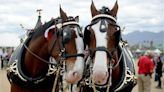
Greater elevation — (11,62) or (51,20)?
(51,20)

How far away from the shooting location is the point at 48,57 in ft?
22.2

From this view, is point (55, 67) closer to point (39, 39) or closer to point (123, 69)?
point (39, 39)

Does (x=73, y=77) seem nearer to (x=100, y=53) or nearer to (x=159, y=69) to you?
(x=100, y=53)

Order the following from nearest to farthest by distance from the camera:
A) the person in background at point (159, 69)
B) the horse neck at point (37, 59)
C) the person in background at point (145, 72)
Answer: the horse neck at point (37, 59), the person in background at point (145, 72), the person in background at point (159, 69)

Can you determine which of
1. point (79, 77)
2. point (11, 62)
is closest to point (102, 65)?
point (79, 77)

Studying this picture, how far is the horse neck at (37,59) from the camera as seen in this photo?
22.3 feet

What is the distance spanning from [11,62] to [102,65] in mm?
2172

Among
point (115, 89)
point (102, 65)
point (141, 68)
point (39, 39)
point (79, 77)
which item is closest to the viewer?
point (102, 65)

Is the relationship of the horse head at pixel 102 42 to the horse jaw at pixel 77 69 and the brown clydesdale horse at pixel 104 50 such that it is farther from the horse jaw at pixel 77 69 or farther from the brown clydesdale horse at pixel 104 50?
the horse jaw at pixel 77 69

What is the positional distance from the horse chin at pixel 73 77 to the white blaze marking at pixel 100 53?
471 mm

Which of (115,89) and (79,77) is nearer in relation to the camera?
(79,77)

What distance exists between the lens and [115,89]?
21.1 feet

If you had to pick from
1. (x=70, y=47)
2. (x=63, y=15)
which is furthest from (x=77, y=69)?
(x=63, y=15)

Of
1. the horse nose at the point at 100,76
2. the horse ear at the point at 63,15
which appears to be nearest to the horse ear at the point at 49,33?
the horse ear at the point at 63,15
